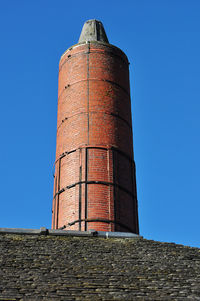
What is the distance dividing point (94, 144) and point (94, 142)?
9 centimetres

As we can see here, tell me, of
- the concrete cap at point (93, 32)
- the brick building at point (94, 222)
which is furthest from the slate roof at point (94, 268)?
the concrete cap at point (93, 32)

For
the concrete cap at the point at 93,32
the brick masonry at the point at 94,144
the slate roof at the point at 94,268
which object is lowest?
the slate roof at the point at 94,268

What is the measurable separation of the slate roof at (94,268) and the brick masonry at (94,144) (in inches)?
148

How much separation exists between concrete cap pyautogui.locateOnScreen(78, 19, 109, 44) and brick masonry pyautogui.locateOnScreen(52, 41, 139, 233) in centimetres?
63

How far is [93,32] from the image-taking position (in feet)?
65.5

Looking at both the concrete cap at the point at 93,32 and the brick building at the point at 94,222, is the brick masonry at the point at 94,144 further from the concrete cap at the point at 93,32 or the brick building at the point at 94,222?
the concrete cap at the point at 93,32

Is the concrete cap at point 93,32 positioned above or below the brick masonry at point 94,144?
above

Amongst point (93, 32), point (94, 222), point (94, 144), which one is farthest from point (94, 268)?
point (93, 32)

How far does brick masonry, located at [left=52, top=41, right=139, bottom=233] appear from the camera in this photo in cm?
1596

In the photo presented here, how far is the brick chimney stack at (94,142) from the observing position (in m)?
16.0

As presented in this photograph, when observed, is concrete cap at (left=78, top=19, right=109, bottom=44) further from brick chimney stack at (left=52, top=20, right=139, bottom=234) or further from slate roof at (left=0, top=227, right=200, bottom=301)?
slate roof at (left=0, top=227, right=200, bottom=301)

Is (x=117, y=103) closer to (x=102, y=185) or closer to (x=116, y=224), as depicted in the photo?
(x=102, y=185)

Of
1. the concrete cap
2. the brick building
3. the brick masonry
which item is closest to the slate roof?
the brick building

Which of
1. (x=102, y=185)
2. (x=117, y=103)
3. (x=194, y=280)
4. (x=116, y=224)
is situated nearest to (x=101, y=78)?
(x=117, y=103)
